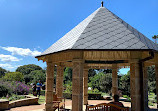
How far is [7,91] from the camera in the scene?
15555mm

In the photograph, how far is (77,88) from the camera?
6.61 meters

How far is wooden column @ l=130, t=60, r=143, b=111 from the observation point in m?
6.49

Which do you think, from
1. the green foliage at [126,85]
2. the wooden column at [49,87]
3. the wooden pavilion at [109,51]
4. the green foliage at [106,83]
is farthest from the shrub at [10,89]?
the green foliage at [126,85]

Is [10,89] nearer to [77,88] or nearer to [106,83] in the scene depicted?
[77,88]

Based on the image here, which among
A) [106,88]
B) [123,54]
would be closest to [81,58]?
[123,54]

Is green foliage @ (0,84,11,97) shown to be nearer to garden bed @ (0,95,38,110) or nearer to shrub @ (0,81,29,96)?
shrub @ (0,81,29,96)

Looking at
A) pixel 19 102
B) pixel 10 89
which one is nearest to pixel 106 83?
pixel 10 89

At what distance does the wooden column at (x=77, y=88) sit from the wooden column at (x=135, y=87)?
2.35m

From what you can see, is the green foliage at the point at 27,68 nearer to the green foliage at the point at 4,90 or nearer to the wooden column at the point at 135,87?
the green foliage at the point at 4,90

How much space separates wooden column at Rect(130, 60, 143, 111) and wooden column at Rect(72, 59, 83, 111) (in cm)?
235

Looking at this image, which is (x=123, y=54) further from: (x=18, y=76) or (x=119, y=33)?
(x=18, y=76)

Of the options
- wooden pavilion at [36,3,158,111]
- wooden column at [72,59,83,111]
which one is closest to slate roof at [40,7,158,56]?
wooden pavilion at [36,3,158,111]

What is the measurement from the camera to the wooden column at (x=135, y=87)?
649 centimetres

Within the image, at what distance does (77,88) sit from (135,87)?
103 inches
